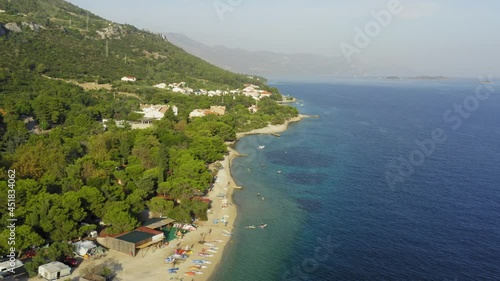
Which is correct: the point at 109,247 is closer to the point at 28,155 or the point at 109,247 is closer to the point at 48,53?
the point at 28,155

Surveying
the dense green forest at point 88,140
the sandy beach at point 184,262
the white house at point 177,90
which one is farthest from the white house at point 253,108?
the sandy beach at point 184,262

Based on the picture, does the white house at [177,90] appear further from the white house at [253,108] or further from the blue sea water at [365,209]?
the blue sea water at [365,209]

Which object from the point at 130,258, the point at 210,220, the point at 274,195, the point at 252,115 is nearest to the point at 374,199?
the point at 274,195

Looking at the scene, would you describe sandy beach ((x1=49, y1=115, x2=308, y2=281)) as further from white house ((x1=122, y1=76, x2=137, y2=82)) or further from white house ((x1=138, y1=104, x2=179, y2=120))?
white house ((x1=122, y1=76, x2=137, y2=82))

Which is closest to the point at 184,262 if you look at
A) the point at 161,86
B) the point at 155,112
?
the point at 155,112

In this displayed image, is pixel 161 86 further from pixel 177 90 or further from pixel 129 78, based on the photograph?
pixel 129 78

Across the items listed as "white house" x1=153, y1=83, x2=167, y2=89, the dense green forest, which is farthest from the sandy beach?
"white house" x1=153, y1=83, x2=167, y2=89
